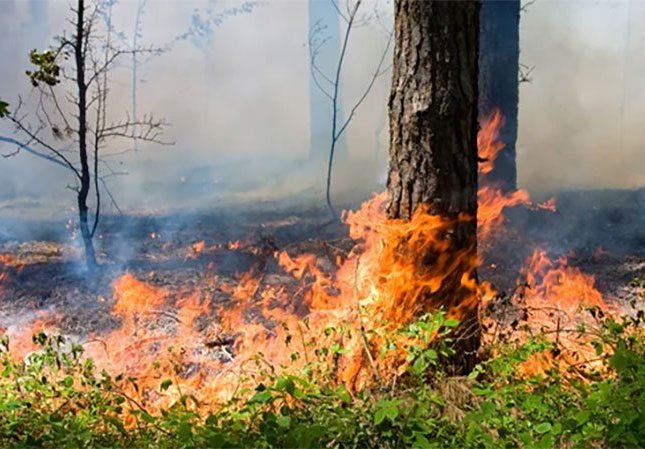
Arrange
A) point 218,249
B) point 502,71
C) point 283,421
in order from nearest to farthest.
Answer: point 283,421, point 218,249, point 502,71

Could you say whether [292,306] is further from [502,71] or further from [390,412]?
[502,71]

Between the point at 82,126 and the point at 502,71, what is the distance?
4.38 metres

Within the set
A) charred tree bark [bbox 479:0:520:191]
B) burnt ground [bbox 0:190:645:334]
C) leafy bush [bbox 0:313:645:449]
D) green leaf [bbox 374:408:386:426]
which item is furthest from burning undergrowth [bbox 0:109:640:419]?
charred tree bark [bbox 479:0:520:191]

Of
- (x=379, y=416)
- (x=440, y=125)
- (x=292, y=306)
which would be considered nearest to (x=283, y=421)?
(x=379, y=416)

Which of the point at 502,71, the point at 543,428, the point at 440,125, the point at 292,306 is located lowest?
the point at 292,306

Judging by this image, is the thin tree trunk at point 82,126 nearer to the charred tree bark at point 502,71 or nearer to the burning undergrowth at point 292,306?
the burning undergrowth at point 292,306

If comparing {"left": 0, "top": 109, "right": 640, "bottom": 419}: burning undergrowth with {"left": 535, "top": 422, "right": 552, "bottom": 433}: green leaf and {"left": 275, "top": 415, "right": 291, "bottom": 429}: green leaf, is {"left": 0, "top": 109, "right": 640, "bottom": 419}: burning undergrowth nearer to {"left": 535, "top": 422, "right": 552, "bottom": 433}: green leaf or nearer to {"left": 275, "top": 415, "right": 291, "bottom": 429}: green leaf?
{"left": 275, "top": 415, "right": 291, "bottom": 429}: green leaf

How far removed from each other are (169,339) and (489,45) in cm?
469

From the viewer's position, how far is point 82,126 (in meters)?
5.29

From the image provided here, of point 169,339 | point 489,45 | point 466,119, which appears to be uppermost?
point 489,45

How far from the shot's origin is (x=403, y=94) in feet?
11.4

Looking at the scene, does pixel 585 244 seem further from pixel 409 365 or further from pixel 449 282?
pixel 409 365

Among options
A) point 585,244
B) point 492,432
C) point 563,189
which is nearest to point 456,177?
point 492,432

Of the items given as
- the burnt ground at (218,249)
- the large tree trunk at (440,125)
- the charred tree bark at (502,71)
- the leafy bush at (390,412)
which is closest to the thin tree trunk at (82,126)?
the burnt ground at (218,249)
